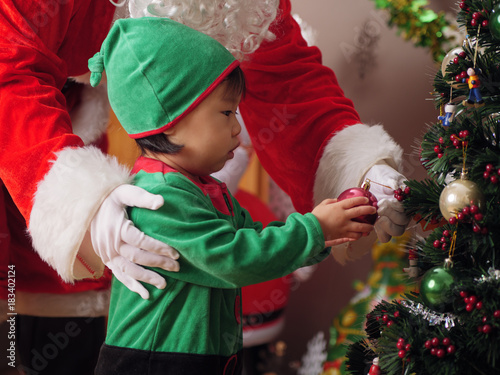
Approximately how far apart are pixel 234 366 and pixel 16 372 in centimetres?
75

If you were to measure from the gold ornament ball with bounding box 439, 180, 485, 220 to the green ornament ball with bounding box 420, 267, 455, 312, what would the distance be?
0.24 ft

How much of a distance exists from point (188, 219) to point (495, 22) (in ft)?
1.53

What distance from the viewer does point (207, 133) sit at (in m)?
0.82

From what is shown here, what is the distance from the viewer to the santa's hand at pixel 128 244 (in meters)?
0.76

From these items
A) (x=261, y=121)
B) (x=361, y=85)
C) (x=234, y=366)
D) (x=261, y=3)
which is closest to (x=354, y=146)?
(x=261, y=121)

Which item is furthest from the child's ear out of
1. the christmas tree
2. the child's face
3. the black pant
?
the black pant

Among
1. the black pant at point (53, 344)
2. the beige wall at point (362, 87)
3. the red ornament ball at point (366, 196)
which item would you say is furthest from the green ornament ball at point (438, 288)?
the beige wall at point (362, 87)

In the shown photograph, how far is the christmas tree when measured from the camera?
0.65 metres

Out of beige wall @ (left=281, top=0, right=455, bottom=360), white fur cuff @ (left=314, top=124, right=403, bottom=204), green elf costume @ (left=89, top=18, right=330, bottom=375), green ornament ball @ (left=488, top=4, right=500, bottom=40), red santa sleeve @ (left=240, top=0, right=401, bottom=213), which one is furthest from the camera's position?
beige wall @ (left=281, top=0, right=455, bottom=360)

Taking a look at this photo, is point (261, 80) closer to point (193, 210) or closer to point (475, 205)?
point (193, 210)

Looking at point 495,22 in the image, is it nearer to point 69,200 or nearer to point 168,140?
point 168,140

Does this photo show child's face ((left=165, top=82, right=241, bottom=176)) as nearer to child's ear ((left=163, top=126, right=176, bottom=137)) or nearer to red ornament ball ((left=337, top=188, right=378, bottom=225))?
child's ear ((left=163, top=126, right=176, bottom=137))

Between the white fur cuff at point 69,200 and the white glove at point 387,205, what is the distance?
41 cm

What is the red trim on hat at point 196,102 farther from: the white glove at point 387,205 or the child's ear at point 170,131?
the white glove at point 387,205
